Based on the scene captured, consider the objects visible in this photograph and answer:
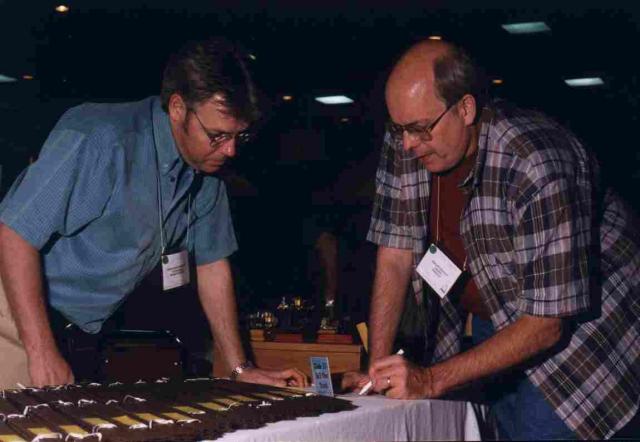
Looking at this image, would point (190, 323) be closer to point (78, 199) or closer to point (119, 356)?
point (119, 356)

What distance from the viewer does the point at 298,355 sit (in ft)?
13.2

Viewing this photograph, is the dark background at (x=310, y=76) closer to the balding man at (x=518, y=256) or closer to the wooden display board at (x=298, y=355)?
the wooden display board at (x=298, y=355)

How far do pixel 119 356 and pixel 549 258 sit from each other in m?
1.76

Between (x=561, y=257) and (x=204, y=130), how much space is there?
913 millimetres

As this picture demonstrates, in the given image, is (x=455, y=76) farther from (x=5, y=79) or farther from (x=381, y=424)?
(x=5, y=79)

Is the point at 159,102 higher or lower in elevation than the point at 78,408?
higher

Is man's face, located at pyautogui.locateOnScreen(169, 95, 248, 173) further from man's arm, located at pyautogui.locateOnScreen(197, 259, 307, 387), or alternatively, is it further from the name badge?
man's arm, located at pyautogui.locateOnScreen(197, 259, 307, 387)

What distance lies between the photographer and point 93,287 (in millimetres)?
2033

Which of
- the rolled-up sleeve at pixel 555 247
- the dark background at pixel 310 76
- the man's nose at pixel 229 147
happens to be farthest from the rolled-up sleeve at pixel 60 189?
the dark background at pixel 310 76

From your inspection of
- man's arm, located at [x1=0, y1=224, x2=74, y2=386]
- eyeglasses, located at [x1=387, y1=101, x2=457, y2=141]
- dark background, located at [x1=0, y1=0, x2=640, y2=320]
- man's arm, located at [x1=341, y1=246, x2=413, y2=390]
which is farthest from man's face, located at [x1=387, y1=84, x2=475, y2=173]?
dark background, located at [x1=0, y1=0, x2=640, y2=320]

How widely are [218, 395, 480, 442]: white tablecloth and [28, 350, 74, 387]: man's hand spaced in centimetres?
66

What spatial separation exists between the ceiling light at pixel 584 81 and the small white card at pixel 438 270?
17.2 ft

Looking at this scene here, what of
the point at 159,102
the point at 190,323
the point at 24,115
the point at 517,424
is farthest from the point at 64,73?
the point at 517,424

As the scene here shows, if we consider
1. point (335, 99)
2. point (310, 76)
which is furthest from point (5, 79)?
point (335, 99)
